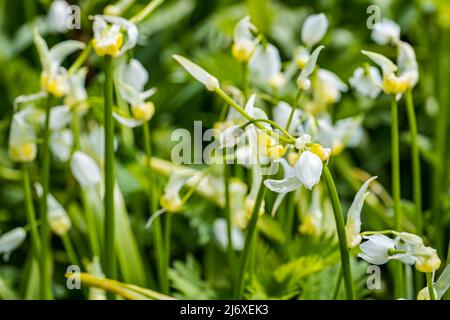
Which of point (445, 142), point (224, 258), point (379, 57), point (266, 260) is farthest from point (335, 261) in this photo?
point (445, 142)

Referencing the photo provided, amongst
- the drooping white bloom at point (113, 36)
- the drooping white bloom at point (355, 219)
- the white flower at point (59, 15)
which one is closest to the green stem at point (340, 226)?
the drooping white bloom at point (355, 219)

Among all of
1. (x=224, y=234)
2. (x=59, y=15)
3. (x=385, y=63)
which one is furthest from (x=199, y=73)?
(x=59, y=15)

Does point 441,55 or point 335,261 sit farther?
point 441,55

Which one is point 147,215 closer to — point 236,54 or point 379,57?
point 236,54

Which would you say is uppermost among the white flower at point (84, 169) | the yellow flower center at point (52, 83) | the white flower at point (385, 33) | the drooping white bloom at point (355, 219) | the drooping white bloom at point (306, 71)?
the white flower at point (385, 33)

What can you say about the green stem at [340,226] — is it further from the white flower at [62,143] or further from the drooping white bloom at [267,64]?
the white flower at [62,143]

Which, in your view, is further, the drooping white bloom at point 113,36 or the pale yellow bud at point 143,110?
the pale yellow bud at point 143,110

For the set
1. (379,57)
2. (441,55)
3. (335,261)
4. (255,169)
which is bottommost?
(335,261)
